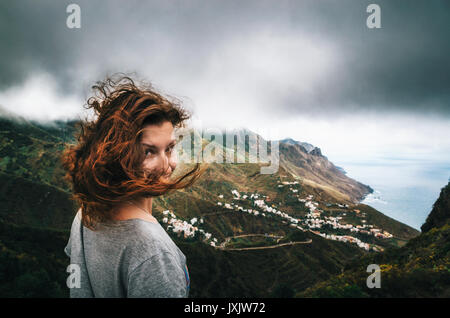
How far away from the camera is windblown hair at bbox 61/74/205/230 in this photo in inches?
44.1

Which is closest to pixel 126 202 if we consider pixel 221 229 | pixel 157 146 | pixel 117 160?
pixel 117 160

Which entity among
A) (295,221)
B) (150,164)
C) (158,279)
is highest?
(150,164)

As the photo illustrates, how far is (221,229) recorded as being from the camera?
64.9 metres

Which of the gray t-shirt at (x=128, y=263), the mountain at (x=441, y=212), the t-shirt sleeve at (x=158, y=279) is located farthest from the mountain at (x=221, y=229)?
the mountain at (x=441, y=212)

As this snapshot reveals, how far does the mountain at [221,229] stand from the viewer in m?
21.9

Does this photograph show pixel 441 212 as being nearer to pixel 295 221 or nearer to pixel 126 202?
pixel 126 202

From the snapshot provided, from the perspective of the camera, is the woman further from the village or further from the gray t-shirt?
the village

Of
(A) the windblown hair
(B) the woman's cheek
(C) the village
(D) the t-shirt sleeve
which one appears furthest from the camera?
(C) the village

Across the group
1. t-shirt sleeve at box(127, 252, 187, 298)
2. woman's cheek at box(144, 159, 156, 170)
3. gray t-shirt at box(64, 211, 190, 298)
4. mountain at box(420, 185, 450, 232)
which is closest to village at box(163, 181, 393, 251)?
mountain at box(420, 185, 450, 232)

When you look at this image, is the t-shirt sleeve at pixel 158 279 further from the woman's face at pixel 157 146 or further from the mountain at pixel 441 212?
the mountain at pixel 441 212

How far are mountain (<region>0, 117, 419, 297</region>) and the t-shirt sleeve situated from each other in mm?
523

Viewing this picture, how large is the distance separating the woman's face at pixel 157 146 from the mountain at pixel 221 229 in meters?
0.43

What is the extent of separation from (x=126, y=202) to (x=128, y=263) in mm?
325

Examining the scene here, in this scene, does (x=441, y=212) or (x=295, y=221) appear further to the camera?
(x=295, y=221)
